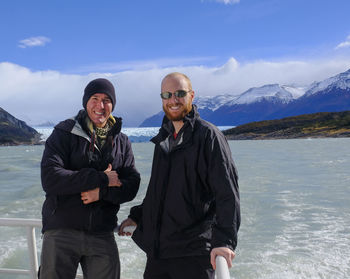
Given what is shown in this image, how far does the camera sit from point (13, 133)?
142 meters

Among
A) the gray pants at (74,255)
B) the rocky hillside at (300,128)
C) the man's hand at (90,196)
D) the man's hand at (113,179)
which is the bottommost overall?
the rocky hillside at (300,128)

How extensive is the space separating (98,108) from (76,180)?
0.45m

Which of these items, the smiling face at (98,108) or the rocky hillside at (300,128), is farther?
the rocky hillside at (300,128)

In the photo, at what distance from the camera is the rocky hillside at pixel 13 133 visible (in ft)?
418

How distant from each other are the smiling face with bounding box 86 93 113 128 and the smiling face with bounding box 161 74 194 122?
423 millimetres

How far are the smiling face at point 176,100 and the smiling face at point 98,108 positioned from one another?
1.39 ft

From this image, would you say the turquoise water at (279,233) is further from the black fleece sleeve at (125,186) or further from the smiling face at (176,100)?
the smiling face at (176,100)

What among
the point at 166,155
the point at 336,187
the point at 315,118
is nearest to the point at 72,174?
the point at 166,155

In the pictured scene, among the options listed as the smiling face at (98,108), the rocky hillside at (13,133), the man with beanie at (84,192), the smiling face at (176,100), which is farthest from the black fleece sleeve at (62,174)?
the rocky hillside at (13,133)

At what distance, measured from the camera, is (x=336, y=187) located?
16.8 m

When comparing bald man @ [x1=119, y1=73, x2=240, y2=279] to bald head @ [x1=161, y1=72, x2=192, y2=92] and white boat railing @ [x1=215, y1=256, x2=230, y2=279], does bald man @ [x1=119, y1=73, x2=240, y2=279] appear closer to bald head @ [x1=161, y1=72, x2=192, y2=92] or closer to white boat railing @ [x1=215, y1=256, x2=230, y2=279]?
bald head @ [x1=161, y1=72, x2=192, y2=92]

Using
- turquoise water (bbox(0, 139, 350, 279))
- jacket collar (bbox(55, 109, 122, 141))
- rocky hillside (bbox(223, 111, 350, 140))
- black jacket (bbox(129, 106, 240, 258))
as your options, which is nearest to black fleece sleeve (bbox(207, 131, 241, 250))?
black jacket (bbox(129, 106, 240, 258))

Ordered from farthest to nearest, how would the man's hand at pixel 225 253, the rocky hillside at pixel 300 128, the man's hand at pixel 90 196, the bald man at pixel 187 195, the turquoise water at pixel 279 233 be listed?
the rocky hillside at pixel 300 128, the turquoise water at pixel 279 233, the man's hand at pixel 90 196, the bald man at pixel 187 195, the man's hand at pixel 225 253

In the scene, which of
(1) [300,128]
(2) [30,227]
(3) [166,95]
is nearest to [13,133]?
(1) [300,128]
